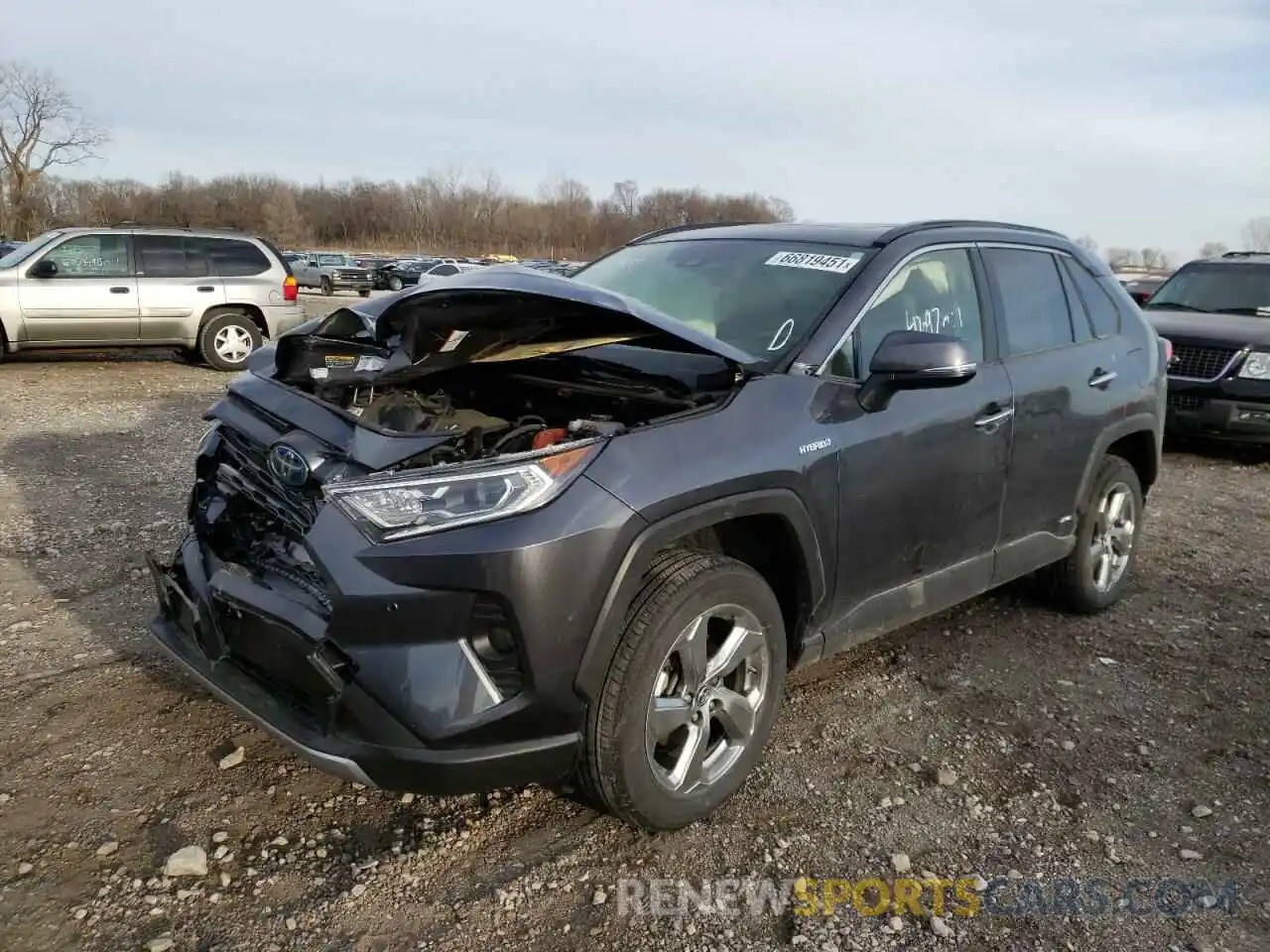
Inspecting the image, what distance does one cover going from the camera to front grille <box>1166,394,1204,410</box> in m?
8.70

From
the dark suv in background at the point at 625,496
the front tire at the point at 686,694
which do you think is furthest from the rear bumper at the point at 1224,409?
the front tire at the point at 686,694

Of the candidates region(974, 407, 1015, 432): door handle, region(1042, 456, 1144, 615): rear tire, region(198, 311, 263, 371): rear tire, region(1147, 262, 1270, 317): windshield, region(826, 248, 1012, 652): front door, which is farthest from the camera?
region(198, 311, 263, 371): rear tire

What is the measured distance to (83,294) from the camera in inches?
460

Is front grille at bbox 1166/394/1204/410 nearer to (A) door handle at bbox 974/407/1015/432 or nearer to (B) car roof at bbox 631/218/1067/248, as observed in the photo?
(B) car roof at bbox 631/218/1067/248

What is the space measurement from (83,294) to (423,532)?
11.3 meters

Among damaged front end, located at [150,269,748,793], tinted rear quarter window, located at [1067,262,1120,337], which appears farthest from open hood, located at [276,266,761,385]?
tinted rear quarter window, located at [1067,262,1120,337]

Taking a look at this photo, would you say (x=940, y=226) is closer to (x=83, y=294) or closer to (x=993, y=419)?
(x=993, y=419)

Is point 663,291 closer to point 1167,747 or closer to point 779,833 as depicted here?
point 779,833

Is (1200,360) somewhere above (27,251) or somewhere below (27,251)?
below

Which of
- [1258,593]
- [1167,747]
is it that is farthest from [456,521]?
Result: [1258,593]

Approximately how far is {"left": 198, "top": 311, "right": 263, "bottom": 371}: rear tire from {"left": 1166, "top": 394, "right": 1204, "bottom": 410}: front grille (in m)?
10.3

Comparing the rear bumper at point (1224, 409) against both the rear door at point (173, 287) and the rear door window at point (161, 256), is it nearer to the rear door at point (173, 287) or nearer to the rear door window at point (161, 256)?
the rear door at point (173, 287)

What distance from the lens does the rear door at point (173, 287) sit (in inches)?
473

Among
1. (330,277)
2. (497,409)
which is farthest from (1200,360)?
(330,277)
